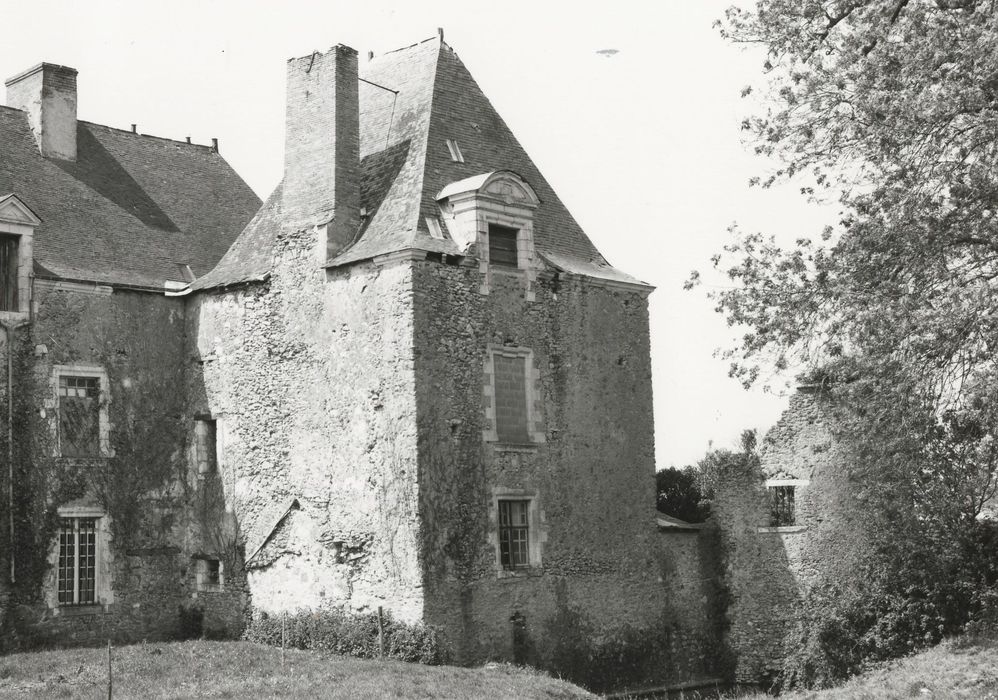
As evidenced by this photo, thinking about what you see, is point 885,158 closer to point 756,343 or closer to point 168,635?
point 756,343

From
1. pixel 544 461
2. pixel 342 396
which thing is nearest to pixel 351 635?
pixel 342 396

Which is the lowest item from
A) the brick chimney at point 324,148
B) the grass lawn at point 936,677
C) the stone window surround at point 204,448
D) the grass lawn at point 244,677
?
the grass lawn at point 936,677

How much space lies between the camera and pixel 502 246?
22.5 meters

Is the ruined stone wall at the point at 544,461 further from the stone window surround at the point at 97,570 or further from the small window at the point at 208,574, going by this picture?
the stone window surround at the point at 97,570

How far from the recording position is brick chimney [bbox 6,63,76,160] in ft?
82.9

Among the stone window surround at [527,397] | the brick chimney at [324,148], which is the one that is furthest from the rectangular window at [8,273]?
the stone window surround at [527,397]

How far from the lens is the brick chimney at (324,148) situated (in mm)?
22375

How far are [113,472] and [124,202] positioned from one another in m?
6.02

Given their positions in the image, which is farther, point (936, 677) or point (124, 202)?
point (124, 202)

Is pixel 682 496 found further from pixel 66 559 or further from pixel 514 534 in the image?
pixel 66 559

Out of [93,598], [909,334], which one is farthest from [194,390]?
[909,334]

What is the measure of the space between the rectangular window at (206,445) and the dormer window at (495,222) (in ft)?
19.5

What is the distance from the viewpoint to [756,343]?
60.4 ft

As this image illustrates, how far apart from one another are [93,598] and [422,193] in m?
9.04
